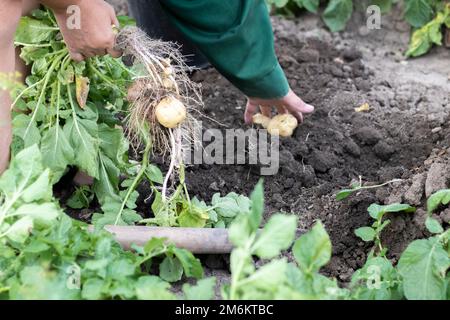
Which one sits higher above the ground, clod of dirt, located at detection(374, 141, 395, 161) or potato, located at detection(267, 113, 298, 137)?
potato, located at detection(267, 113, 298, 137)

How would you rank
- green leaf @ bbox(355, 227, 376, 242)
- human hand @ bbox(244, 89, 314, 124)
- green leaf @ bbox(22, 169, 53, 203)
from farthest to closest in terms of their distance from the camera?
human hand @ bbox(244, 89, 314, 124)
green leaf @ bbox(355, 227, 376, 242)
green leaf @ bbox(22, 169, 53, 203)

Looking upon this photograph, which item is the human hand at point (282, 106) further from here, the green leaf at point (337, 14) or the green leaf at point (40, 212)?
the green leaf at point (40, 212)

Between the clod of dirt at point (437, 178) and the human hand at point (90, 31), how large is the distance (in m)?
1.01

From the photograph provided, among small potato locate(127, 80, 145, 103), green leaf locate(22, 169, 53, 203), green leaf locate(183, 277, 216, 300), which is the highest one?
small potato locate(127, 80, 145, 103)

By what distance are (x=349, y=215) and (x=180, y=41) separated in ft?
3.89

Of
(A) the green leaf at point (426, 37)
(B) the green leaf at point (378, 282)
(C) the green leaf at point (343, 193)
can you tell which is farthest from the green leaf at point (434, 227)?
(A) the green leaf at point (426, 37)

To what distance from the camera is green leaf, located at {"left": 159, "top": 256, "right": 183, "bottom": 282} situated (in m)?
2.27

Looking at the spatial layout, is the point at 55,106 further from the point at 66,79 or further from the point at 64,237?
the point at 64,237

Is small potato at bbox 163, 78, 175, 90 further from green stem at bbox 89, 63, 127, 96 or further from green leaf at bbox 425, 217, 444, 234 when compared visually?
green leaf at bbox 425, 217, 444, 234

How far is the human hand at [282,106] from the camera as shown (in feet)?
9.81

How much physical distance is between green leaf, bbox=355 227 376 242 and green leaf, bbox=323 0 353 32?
1920mm

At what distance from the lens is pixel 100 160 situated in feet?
8.50

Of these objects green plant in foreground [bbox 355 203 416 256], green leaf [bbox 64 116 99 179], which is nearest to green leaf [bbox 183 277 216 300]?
green plant in foreground [bbox 355 203 416 256]
